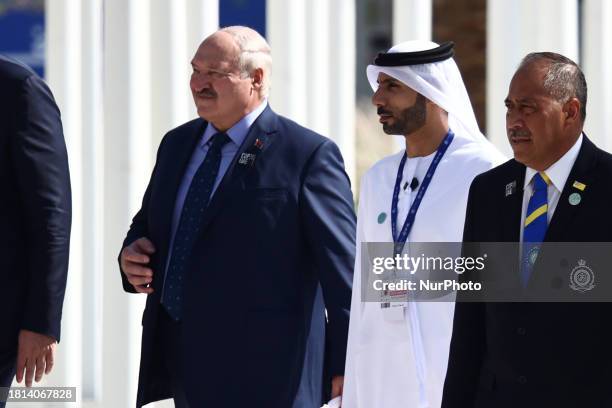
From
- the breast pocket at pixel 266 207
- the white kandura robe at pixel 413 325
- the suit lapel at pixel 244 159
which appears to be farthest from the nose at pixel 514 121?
the suit lapel at pixel 244 159

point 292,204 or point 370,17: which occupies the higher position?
point 370,17

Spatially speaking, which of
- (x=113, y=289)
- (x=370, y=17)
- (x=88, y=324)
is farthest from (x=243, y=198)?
(x=370, y=17)

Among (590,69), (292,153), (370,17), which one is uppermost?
(370,17)

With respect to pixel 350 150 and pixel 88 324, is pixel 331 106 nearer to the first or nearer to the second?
pixel 350 150

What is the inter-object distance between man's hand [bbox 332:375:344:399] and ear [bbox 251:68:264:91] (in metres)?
1.13

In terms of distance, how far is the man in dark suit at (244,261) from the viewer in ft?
17.5

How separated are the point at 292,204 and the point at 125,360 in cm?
220

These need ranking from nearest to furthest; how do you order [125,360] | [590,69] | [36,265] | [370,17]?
[36,265]
[125,360]
[590,69]
[370,17]

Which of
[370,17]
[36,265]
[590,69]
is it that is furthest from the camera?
[370,17]

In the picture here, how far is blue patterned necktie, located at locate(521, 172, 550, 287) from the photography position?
13.7 feet

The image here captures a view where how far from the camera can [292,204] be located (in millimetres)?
5375

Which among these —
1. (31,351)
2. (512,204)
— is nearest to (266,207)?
(31,351)

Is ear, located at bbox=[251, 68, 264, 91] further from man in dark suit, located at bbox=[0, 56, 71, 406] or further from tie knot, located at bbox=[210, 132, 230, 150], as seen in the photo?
man in dark suit, located at bbox=[0, 56, 71, 406]

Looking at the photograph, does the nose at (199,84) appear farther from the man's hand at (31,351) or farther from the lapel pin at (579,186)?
the lapel pin at (579,186)
